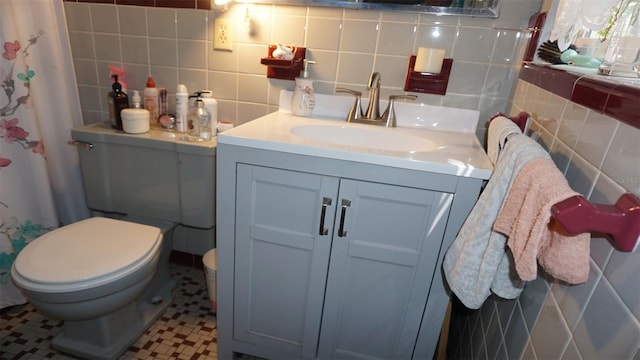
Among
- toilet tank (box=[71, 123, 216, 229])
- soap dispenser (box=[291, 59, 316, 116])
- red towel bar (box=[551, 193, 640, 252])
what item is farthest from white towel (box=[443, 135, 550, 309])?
toilet tank (box=[71, 123, 216, 229])

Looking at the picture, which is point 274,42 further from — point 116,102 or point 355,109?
point 116,102

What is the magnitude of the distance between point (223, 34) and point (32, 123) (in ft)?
2.64

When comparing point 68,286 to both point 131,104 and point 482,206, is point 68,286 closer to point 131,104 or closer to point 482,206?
point 131,104

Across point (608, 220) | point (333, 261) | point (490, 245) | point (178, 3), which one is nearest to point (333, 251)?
point (333, 261)

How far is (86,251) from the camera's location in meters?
1.13

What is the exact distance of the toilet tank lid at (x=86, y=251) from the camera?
A: 1036 mm

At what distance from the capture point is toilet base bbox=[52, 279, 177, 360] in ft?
4.10

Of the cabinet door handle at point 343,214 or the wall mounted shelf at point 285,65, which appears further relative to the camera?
the wall mounted shelf at point 285,65

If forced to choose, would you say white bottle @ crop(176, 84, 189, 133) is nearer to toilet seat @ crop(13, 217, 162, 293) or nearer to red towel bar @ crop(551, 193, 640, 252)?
toilet seat @ crop(13, 217, 162, 293)

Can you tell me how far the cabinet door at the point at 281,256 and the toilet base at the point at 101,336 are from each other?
0.44 m

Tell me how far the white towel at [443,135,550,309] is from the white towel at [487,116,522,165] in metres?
0.06

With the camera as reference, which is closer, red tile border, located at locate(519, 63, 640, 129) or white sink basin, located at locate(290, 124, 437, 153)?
red tile border, located at locate(519, 63, 640, 129)

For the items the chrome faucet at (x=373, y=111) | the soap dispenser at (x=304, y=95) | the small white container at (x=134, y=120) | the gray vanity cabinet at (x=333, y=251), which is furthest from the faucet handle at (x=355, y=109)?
the small white container at (x=134, y=120)

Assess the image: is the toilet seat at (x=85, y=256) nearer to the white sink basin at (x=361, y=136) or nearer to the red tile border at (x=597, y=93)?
the white sink basin at (x=361, y=136)
